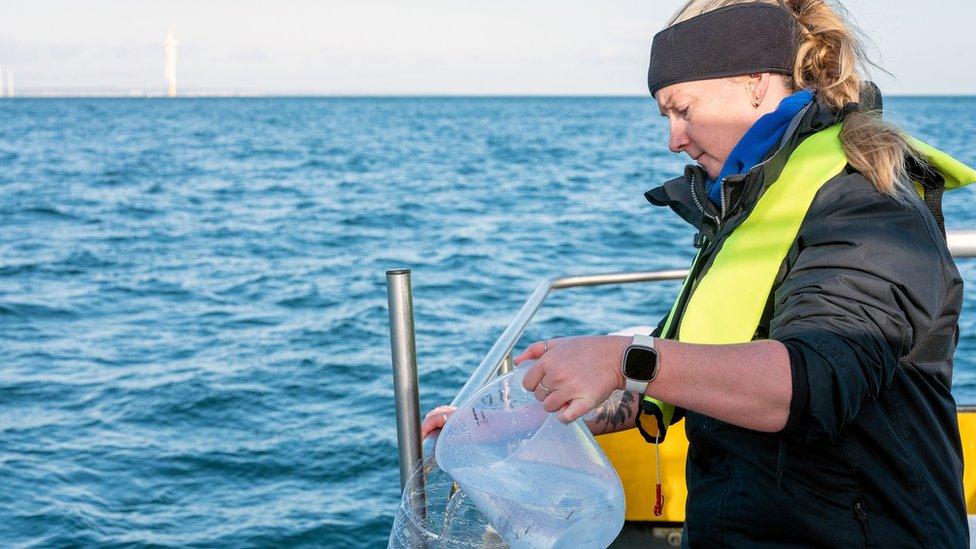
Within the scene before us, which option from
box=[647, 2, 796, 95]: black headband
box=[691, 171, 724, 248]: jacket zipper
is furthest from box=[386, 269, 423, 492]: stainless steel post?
box=[647, 2, 796, 95]: black headband

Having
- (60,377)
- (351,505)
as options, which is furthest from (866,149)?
(60,377)

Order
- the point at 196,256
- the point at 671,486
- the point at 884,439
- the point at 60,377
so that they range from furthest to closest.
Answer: the point at 196,256 → the point at 60,377 → the point at 671,486 → the point at 884,439

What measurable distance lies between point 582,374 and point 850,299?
39cm

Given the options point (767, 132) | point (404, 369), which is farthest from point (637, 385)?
point (404, 369)

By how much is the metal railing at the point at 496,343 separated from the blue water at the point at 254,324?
1.10 m

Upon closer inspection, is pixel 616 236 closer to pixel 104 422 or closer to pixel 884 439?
pixel 104 422

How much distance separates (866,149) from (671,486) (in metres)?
1.94

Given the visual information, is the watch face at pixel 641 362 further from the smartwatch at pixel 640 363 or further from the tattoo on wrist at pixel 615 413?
the tattoo on wrist at pixel 615 413

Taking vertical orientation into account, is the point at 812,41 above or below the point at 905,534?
above

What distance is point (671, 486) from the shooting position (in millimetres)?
3422

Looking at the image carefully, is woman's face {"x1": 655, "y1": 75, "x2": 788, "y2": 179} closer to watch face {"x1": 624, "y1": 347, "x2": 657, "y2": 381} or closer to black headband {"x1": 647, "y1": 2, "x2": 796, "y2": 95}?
black headband {"x1": 647, "y1": 2, "x2": 796, "y2": 95}

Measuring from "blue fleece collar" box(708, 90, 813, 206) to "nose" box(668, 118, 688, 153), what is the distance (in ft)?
0.38

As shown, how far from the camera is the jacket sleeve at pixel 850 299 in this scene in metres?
1.46

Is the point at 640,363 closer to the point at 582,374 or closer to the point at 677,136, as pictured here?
the point at 582,374
